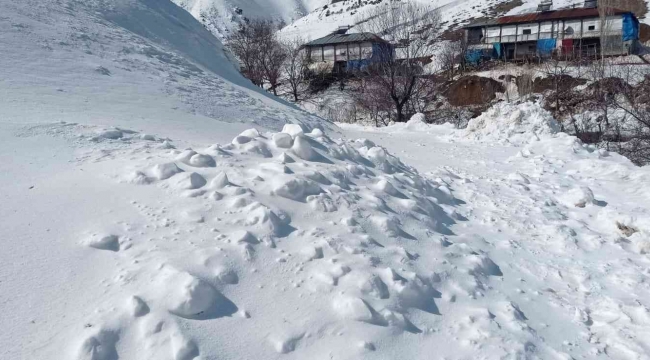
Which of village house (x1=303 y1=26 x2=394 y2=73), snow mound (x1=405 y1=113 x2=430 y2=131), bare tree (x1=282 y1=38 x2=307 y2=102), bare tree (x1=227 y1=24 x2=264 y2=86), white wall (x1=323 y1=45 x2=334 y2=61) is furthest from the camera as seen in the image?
white wall (x1=323 y1=45 x2=334 y2=61)

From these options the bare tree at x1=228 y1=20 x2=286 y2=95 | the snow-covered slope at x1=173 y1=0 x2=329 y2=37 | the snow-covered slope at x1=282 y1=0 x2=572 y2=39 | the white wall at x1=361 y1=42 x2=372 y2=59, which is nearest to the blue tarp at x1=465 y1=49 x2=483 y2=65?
the white wall at x1=361 y1=42 x2=372 y2=59

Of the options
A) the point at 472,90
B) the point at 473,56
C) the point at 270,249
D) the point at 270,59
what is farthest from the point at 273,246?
the point at 473,56

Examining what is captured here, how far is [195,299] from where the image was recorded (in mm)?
2588

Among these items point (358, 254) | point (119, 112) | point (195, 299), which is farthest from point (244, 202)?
point (119, 112)

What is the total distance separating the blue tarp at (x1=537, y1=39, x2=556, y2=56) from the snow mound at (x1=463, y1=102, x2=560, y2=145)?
90.4 feet

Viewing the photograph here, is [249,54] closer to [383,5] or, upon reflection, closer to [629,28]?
[629,28]

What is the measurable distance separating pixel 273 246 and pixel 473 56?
37176 mm

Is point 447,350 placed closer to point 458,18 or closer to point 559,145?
point 559,145

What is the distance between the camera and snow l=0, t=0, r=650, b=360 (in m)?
2.56

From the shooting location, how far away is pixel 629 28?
34.0m

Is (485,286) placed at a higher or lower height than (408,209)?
lower

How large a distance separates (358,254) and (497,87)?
29.6m

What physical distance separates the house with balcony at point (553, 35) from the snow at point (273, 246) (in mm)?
32185

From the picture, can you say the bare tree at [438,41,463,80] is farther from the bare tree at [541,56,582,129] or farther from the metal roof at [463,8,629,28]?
the bare tree at [541,56,582,129]
